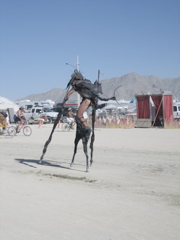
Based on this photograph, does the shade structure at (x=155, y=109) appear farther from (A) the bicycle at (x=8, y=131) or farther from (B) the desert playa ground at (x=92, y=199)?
(B) the desert playa ground at (x=92, y=199)

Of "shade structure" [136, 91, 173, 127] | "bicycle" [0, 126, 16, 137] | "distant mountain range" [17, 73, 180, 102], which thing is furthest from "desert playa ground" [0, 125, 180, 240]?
"distant mountain range" [17, 73, 180, 102]

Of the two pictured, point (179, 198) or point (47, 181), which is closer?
point (179, 198)

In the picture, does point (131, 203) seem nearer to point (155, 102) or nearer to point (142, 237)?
point (142, 237)

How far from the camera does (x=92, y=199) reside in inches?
244

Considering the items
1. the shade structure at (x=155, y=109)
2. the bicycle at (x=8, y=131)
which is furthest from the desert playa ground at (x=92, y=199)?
the shade structure at (x=155, y=109)

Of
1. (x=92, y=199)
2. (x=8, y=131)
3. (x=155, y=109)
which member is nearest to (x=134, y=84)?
(x=155, y=109)

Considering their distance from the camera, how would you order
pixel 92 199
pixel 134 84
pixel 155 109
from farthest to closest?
pixel 134 84 < pixel 155 109 < pixel 92 199

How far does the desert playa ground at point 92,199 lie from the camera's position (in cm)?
462

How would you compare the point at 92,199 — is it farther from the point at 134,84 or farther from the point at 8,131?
the point at 134,84

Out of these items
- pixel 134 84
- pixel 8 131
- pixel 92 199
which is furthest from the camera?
pixel 134 84

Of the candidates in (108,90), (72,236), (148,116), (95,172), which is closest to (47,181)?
(95,172)

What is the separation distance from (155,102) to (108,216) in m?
23.9

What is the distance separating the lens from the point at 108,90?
566ft

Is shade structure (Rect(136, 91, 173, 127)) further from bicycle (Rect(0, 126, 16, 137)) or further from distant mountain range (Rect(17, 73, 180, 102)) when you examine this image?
distant mountain range (Rect(17, 73, 180, 102))
